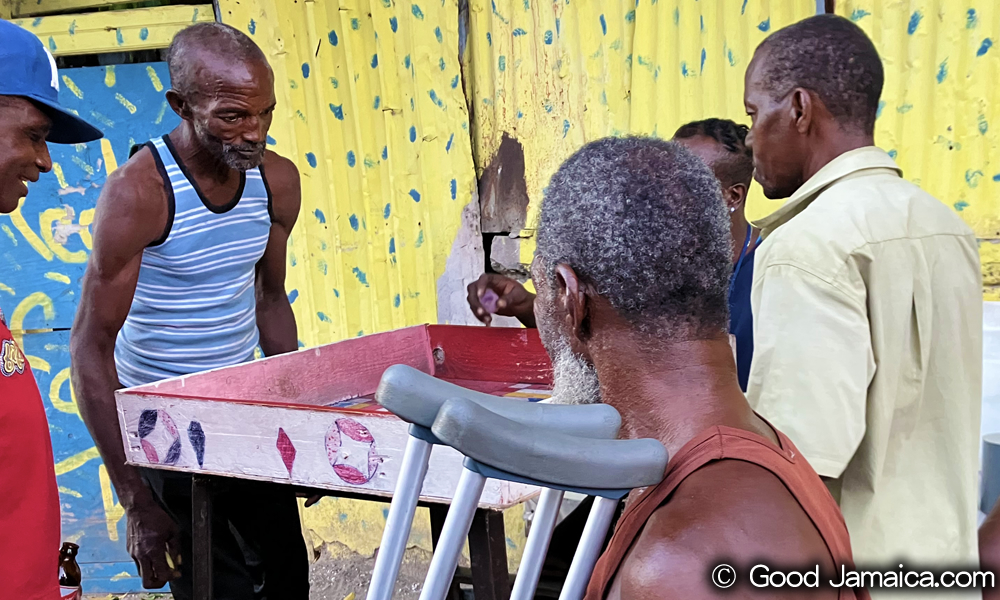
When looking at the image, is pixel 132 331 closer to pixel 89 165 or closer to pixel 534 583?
pixel 89 165

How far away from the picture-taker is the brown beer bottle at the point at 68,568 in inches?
84.0

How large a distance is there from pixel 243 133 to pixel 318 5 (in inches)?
62.1

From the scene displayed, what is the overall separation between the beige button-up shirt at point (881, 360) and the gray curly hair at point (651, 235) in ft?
1.67

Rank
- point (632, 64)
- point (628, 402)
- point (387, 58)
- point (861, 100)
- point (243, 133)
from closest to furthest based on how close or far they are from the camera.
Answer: point (628, 402) → point (861, 100) → point (243, 133) → point (632, 64) → point (387, 58)

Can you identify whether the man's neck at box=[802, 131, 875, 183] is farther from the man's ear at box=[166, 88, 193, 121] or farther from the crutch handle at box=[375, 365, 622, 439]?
the man's ear at box=[166, 88, 193, 121]

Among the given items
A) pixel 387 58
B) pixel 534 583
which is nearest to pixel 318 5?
pixel 387 58

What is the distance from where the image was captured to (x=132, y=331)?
2857mm

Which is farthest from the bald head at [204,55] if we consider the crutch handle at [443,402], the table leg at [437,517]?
the crutch handle at [443,402]

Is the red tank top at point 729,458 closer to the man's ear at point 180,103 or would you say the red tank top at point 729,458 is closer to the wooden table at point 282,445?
the wooden table at point 282,445

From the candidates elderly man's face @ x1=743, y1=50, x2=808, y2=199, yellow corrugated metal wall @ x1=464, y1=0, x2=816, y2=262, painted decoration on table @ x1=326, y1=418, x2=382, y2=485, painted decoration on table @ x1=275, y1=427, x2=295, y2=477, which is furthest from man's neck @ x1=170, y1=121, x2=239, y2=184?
elderly man's face @ x1=743, y1=50, x2=808, y2=199

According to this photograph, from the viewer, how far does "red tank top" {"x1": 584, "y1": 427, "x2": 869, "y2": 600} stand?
0.98 metres

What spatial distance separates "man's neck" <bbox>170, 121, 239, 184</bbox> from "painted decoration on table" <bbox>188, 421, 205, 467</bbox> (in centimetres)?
102

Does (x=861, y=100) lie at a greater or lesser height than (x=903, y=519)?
greater

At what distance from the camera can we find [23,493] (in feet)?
5.53
